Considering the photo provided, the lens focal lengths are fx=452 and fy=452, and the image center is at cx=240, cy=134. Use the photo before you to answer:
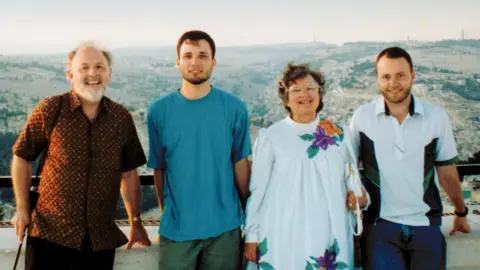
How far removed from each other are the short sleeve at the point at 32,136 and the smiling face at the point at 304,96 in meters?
1.21

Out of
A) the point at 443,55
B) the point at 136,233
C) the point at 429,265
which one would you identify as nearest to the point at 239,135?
the point at 136,233

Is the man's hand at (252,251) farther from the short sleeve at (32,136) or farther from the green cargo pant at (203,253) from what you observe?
the short sleeve at (32,136)

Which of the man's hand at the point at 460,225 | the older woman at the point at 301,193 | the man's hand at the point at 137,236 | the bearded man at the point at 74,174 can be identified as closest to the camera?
the bearded man at the point at 74,174

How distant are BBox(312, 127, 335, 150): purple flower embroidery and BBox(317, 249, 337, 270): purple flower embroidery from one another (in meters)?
0.52

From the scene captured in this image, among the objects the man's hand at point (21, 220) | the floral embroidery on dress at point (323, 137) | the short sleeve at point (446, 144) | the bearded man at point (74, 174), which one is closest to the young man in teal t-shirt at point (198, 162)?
the bearded man at point (74, 174)

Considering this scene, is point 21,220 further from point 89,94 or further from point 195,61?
point 195,61

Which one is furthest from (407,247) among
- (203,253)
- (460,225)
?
(203,253)

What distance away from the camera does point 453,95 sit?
84.9ft

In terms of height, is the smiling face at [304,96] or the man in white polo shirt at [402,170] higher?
the smiling face at [304,96]

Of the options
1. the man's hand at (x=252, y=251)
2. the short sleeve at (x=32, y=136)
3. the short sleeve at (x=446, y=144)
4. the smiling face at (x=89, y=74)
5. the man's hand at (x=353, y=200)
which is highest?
the smiling face at (x=89, y=74)

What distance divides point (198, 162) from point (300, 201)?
0.54 metres

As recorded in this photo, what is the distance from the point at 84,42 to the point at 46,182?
0.73 meters

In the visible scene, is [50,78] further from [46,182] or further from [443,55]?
[46,182]

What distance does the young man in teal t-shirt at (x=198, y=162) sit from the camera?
2254 millimetres
